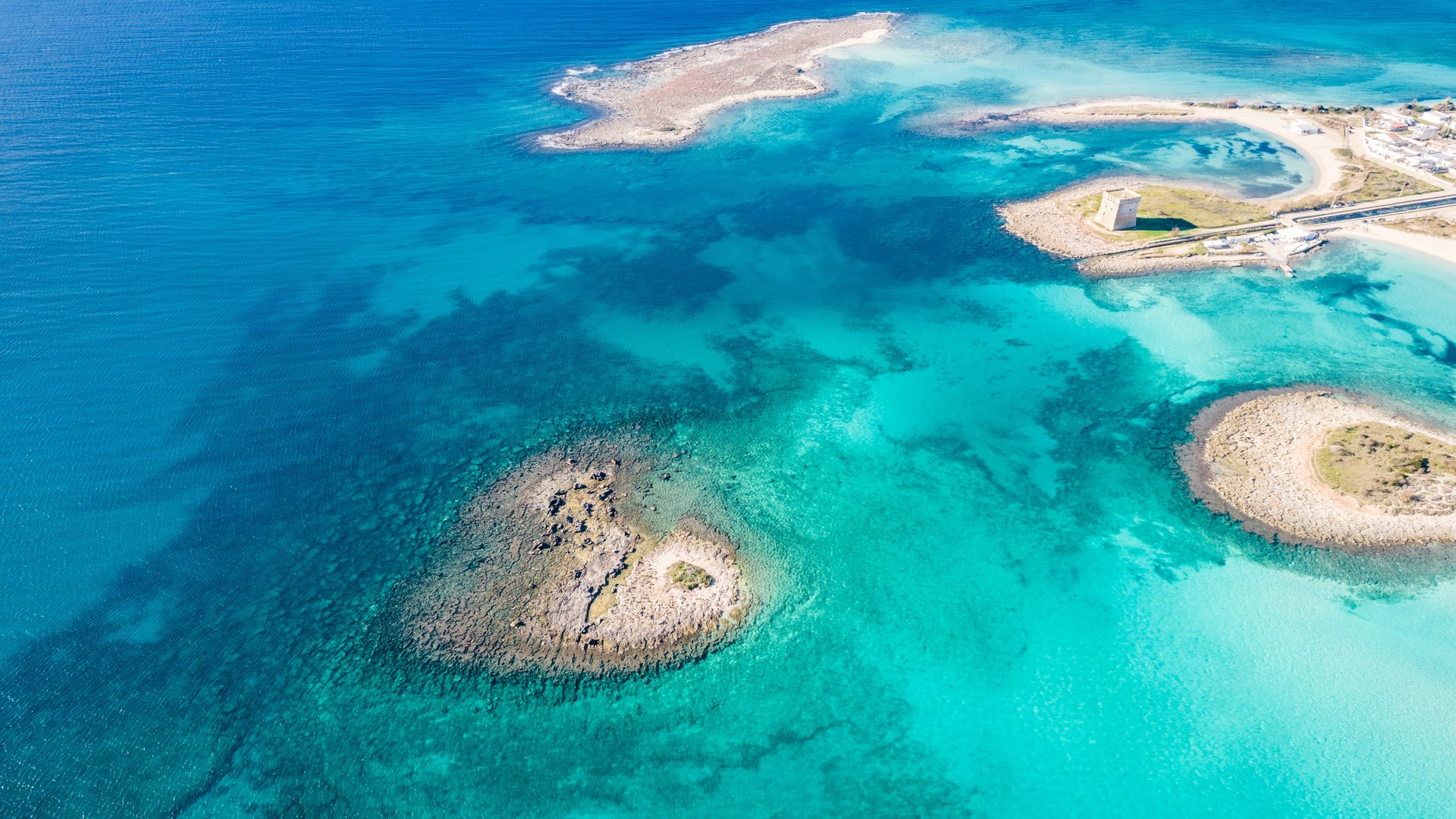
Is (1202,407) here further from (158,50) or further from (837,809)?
(158,50)

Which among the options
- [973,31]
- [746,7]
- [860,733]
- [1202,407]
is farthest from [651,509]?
[746,7]

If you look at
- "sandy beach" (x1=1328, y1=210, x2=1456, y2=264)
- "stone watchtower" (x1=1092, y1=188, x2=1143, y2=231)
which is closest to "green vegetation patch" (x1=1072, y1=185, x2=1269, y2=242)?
"stone watchtower" (x1=1092, y1=188, x2=1143, y2=231)

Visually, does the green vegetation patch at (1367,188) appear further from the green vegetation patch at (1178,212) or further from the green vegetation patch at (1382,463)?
the green vegetation patch at (1382,463)

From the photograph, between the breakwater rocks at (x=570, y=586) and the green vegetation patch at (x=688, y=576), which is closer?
the breakwater rocks at (x=570, y=586)

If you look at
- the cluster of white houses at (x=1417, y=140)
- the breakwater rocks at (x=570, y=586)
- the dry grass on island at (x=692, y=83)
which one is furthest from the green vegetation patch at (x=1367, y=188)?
the breakwater rocks at (x=570, y=586)

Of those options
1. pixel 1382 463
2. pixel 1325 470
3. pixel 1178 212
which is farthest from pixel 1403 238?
pixel 1325 470

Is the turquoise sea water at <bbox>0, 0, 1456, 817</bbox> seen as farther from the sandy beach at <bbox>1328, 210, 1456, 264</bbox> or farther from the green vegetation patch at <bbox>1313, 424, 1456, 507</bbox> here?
the green vegetation patch at <bbox>1313, 424, 1456, 507</bbox>

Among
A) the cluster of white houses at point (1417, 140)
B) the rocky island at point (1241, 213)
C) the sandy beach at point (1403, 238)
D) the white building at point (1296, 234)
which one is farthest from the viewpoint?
the cluster of white houses at point (1417, 140)

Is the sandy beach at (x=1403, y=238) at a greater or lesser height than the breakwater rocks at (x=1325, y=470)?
greater
